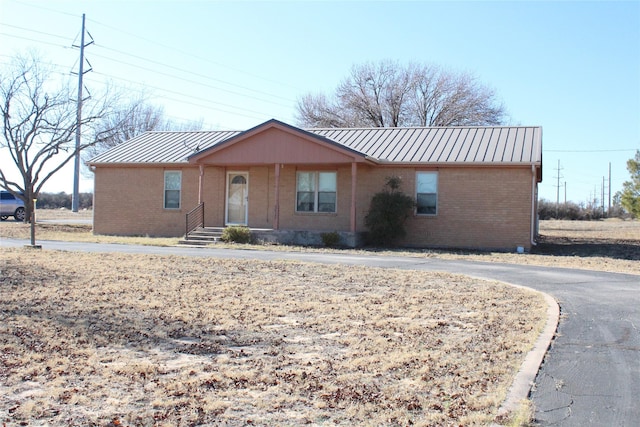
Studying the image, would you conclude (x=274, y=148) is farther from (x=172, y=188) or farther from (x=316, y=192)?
(x=172, y=188)

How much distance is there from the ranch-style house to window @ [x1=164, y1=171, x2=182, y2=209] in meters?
0.04

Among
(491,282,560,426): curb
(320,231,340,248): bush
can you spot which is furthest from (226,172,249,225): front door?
(491,282,560,426): curb

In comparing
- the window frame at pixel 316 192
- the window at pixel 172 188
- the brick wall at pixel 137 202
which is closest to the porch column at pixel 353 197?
the window frame at pixel 316 192

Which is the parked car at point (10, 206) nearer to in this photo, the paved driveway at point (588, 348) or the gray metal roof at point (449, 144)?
the gray metal roof at point (449, 144)

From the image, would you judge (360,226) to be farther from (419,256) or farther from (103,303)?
(103,303)

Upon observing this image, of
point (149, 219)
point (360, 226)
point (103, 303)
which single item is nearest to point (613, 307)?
point (103, 303)

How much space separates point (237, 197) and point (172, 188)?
8.83 feet

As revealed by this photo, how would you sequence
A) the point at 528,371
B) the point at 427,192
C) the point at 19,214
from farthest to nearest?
the point at 19,214, the point at 427,192, the point at 528,371

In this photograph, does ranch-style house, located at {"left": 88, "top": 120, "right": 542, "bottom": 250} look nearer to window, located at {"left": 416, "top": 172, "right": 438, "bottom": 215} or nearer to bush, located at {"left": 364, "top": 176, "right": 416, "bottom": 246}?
window, located at {"left": 416, "top": 172, "right": 438, "bottom": 215}

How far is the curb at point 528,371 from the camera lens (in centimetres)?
498

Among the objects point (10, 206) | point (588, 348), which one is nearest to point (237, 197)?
point (588, 348)

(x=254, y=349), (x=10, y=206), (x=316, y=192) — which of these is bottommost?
(x=254, y=349)

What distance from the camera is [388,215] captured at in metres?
21.2

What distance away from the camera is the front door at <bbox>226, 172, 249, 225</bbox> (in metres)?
24.4
